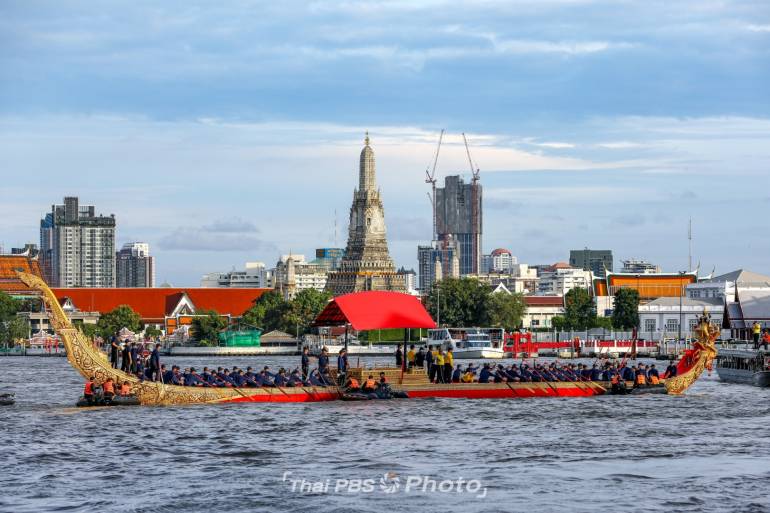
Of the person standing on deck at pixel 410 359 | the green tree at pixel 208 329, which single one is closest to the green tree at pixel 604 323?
the green tree at pixel 208 329

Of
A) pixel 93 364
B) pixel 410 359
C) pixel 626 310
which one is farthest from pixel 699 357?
pixel 626 310

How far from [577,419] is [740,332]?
60087 mm

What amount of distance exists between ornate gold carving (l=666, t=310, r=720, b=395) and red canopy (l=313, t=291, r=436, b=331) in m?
13.2

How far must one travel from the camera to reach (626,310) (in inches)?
7195

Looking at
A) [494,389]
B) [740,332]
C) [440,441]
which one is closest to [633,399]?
[494,389]

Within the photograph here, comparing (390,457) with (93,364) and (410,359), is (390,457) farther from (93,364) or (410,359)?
(410,359)

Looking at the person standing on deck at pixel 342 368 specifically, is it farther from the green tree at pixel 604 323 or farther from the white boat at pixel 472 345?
the green tree at pixel 604 323

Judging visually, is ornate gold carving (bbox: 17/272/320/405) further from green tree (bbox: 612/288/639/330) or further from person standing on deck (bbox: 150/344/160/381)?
green tree (bbox: 612/288/639/330)

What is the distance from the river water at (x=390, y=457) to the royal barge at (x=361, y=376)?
2.30 feet

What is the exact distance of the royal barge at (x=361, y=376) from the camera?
57.8 metres

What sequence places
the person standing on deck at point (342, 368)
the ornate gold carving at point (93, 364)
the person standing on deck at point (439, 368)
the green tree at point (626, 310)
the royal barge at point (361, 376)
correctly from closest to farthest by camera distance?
the ornate gold carving at point (93, 364) < the royal barge at point (361, 376) < the person standing on deck at point (342, 368) < the person standing on deck at point (439, 368) < the green tree at point (626, 310)

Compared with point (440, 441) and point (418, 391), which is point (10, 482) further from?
point (418, 391)

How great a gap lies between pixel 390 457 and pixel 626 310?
14095 centimetres

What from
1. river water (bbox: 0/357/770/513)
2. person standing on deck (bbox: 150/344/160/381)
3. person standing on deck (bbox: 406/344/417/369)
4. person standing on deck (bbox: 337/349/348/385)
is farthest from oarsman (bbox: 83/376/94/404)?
person standing on deck (bbox: 406/344/417/369)
